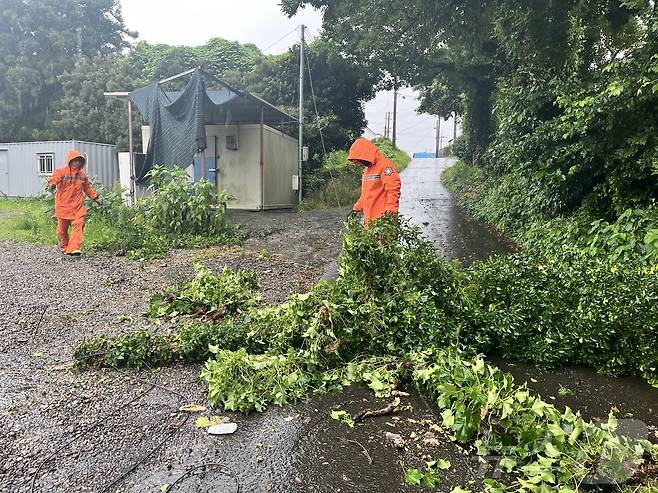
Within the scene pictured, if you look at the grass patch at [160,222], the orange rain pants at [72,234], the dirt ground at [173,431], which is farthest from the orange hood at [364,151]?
the orange rain pants at [72,234]

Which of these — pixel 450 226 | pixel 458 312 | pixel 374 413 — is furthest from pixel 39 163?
pixel 374 413

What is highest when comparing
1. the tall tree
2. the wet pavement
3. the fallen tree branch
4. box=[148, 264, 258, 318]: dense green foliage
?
the tall tree

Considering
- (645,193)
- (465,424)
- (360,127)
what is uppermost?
(360,127)

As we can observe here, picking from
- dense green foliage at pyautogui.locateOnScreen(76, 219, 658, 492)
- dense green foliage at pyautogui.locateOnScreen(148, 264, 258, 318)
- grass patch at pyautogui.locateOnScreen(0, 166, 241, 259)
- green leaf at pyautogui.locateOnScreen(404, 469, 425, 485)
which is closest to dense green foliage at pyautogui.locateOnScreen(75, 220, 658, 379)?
dense green foliage at pyautogui.locateOnScreen(76, 219, 658, 492)

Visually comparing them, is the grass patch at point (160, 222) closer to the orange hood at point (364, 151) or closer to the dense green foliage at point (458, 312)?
the orange hood at point (364, 151)

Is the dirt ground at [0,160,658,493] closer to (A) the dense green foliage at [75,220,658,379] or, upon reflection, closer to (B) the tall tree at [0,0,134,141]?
(A) the dense green foliage at [75,220,658,379]

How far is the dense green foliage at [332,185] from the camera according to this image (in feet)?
56.4

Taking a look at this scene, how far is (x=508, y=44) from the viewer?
33.8 ft

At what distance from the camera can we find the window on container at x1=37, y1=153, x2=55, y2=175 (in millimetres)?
19391

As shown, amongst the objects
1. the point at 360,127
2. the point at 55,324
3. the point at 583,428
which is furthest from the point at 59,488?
the point at 360,127

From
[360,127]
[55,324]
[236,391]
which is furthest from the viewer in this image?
[360,127]

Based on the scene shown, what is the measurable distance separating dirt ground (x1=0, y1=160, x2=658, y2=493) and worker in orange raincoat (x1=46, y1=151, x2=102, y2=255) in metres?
3.29

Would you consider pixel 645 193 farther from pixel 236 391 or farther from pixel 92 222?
pixel 92 222

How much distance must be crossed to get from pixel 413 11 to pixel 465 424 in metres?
9.12
